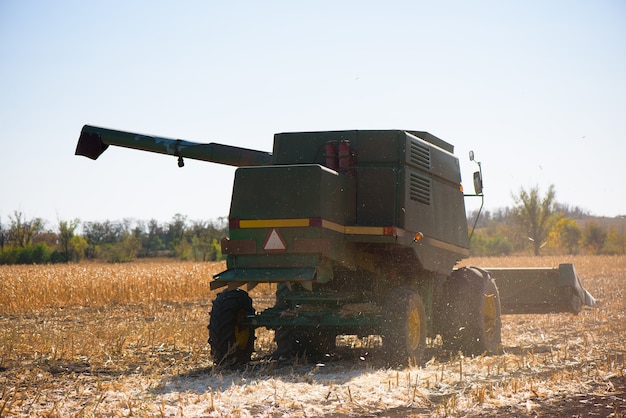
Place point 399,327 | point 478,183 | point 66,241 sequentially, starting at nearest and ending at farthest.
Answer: point 399,327, point 478,183, point 66,241

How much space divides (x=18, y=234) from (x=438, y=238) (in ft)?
194

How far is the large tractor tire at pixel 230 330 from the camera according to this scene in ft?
30.7

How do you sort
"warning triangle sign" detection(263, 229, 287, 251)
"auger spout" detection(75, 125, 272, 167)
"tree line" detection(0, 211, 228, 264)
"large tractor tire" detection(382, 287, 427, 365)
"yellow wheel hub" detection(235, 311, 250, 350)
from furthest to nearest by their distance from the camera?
"tree line" detection(0, 211, 228, 264), "auger spout" detection(75, 125, 272, 167), "yellow wheel hub" detection(235, 311, 250, 350), "large tractor tire" detection(382, 287, 427, 365), "warning triangle sign" detection(263, 229, 287, 251)

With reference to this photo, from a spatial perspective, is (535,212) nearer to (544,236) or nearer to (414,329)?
(544,236)

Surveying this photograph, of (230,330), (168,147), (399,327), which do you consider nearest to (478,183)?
(399,327)

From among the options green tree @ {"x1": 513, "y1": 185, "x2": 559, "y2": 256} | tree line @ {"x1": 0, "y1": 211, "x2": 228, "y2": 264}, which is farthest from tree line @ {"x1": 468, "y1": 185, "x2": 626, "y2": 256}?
tree line @ {"x1": 0, "y1": 211, "x2": 228, "y2": 264}

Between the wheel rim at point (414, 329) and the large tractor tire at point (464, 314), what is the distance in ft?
4.96

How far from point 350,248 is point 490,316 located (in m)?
3.41

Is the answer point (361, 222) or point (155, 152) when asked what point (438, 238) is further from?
point (155, 152)

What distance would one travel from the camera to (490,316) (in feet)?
38.9

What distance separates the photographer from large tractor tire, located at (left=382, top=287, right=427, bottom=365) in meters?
9.06

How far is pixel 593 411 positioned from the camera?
6598 mm

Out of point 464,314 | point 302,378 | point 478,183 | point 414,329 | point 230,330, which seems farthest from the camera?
point 478,183

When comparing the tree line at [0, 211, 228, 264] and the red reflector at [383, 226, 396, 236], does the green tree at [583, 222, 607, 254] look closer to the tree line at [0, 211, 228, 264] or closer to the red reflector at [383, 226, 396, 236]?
the tree line at [0, 211, 228, 264]
